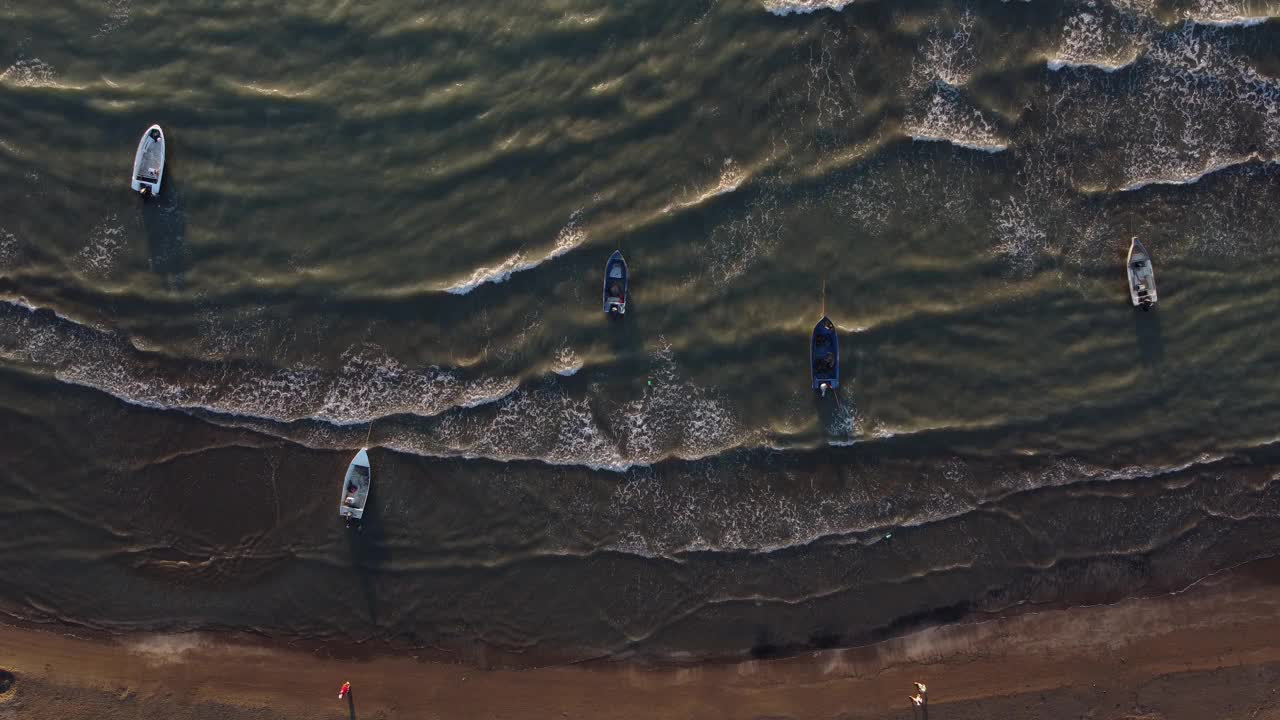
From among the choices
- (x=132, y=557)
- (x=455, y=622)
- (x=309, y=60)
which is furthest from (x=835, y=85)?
(x=132, y=557)

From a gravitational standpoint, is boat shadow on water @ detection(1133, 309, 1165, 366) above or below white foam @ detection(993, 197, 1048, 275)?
below

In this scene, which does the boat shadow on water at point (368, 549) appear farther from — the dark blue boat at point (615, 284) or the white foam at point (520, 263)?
the dark blue boat at point (615, 284)

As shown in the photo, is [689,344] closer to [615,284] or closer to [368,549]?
[615,284]

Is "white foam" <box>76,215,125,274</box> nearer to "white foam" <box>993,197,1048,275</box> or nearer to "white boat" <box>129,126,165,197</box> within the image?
"white boat" <box>129,126,165,197</box>

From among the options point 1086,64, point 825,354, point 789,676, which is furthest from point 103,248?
point 1086,64

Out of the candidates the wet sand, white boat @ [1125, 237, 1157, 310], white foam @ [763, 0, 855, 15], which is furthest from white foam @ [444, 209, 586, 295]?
white boat @ [1125, 237, 1157, 310]
